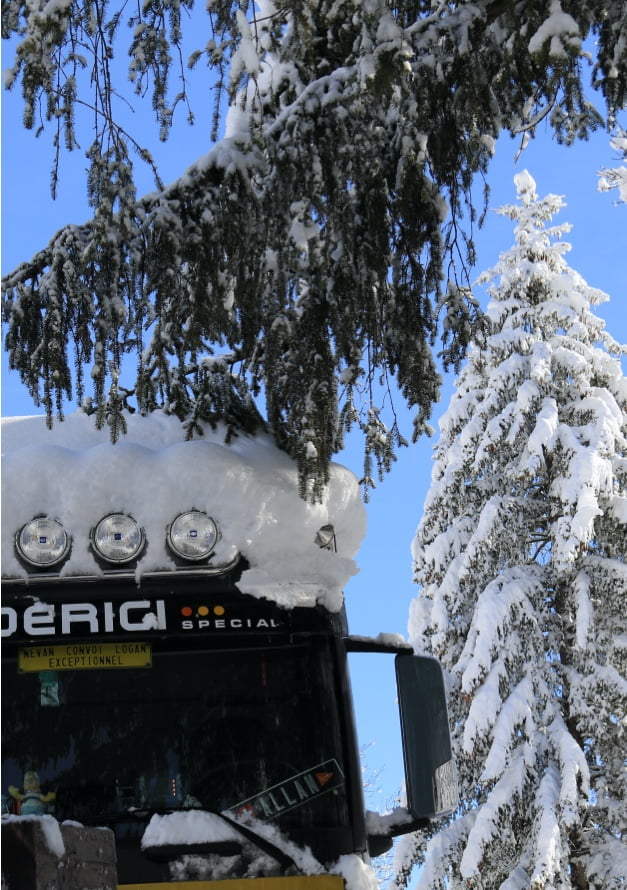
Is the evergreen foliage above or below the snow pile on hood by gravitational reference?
above

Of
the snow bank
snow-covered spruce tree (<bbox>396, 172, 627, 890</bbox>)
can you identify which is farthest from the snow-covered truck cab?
snow-covered spruce tree (<bbox>396, 172, 627, 890</bbox>)

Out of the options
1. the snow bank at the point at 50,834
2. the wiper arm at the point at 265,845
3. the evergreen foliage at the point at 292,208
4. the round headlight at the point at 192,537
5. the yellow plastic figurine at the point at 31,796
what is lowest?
the wiper arm at the point at 265,845

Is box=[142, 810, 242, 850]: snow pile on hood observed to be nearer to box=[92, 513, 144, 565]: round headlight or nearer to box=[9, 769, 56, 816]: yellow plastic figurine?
box=[9, 769, 56, 816]: yellow plastic figurine

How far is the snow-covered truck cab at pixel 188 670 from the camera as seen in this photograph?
409 centimetres

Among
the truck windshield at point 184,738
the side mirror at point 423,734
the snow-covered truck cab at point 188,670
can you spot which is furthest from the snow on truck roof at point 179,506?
the side mirror at point 423,734

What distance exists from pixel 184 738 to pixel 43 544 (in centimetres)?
91

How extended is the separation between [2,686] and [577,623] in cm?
1560

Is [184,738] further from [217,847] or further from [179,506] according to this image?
[179,506]

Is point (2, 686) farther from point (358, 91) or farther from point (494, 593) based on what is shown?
point (494, 593)

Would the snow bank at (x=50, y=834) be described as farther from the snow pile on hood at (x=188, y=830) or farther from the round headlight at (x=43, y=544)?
the round headlight at (x=43, y=544)

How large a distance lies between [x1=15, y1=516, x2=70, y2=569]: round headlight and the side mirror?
1414 millimetres

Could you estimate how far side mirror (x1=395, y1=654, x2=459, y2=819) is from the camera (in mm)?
4410

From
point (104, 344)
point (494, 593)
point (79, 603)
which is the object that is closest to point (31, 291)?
point (104, 344)

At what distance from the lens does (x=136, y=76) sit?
533cm
